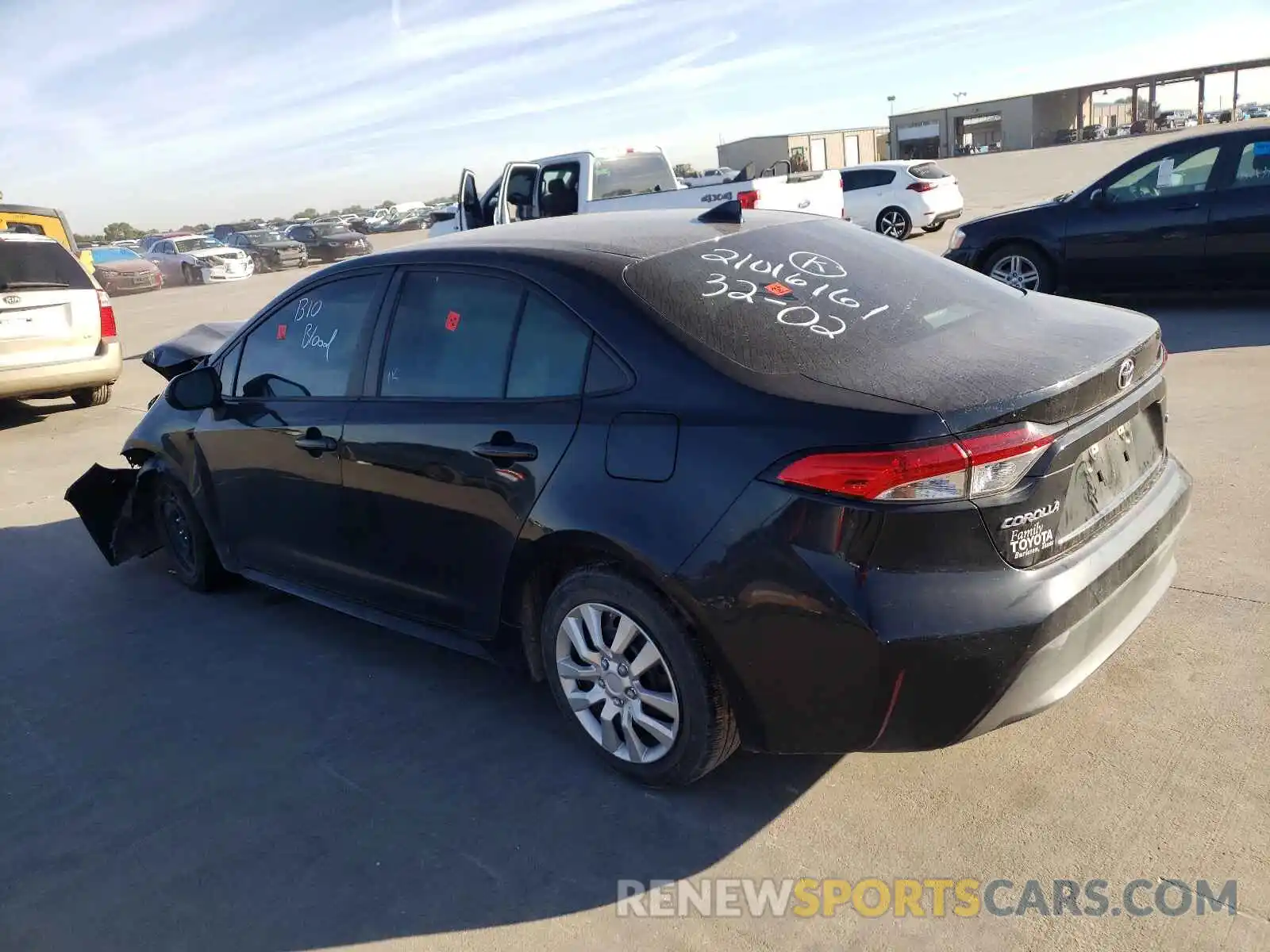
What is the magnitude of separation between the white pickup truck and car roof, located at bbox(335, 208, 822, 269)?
33.7 feet

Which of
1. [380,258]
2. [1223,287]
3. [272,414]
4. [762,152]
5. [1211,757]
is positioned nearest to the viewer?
[1211,757]

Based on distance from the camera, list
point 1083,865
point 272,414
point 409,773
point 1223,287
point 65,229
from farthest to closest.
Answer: point 65,229 < point 1223,287 < point 272,414 < point 409,773 < point 1083,865

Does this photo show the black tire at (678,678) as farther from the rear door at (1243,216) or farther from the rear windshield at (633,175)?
the rear windshield at (633,175)

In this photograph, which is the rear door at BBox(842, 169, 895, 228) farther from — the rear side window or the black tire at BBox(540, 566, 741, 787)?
→ the black tire at BBox(540, 566, 741, 787)

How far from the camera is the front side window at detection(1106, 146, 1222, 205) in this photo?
365 inches

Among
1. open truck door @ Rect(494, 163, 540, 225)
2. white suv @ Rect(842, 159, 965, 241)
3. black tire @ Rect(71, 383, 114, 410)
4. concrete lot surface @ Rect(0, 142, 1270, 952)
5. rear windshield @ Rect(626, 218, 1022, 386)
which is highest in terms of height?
open truck door @ Rect(494, 163, 540, 225)

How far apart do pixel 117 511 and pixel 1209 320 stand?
880cm

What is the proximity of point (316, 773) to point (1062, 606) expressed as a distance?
7.81 feet

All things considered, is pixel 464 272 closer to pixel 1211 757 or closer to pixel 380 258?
pixel 380 258

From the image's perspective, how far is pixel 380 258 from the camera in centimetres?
401

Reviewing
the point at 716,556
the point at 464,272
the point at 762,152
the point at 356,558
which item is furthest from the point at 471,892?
the point at 762,152

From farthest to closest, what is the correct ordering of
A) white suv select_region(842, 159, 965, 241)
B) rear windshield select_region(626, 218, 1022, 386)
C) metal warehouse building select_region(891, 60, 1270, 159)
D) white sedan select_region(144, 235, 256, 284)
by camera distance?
1. metal warehouse building select_region(891, 60, 1270, 159)
2. white sedan select_region(144, 235, 256, 284)
3. white suv select_region(842, 159, 965, 241)
4. rear windshield select_region(626, 218, 1022, 386)

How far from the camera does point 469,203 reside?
16516mm

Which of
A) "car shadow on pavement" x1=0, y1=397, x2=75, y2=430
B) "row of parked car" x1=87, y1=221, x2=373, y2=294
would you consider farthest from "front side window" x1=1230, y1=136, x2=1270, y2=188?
"row of parked car" x1=87, y1=221, x2=373, y2=294
